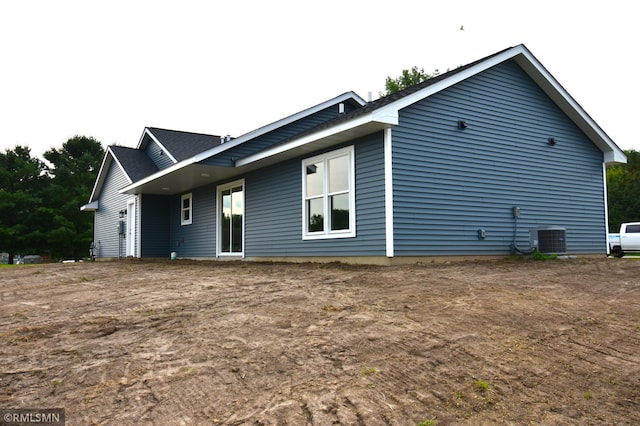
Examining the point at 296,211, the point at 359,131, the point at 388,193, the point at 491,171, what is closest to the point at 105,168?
the point at 296,211

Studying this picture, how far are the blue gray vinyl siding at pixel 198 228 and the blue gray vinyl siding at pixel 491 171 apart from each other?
7.96 m

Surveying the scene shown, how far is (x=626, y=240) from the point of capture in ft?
65.0

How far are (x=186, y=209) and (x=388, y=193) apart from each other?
10.4 meters

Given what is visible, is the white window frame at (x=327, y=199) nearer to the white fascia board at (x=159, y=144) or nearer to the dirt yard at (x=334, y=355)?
the dirt yard at (x=334, y=355)

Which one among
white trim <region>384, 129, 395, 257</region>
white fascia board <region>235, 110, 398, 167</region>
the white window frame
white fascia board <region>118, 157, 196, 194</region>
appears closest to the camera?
white fascia board <region>235, 110, 398, 167</region>

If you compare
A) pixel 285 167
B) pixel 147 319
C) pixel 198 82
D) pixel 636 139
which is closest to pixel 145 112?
pixel 198 82

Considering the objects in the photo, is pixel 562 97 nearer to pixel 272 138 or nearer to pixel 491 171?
pixel 491 171

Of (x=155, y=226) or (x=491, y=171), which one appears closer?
(x=491, y=171)

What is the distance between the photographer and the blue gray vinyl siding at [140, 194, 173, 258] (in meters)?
18.4

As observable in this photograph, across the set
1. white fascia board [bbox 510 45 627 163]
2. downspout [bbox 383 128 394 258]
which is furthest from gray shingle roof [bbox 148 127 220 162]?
white fascia board [bbox 510 45 627 163]

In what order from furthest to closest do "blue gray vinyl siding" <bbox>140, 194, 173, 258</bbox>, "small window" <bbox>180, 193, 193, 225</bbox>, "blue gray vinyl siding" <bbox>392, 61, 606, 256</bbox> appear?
"blue gray vinyl siding" <bbox>140, 194, 173, 258</bbox> < "small window" <bbox>180, 193, 193, 225</bbox> < "blue gray vinyl siding" <bbox>392, 61, 606, 256</bbox>

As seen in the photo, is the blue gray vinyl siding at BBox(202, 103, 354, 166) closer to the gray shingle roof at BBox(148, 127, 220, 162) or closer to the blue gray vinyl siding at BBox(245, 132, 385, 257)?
the blue gray vinyl siding at BBox(245, 132, 385, 257)

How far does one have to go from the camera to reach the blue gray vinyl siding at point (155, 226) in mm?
18438

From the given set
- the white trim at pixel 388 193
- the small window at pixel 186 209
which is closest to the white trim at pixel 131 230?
the small window at pixel 186 209
